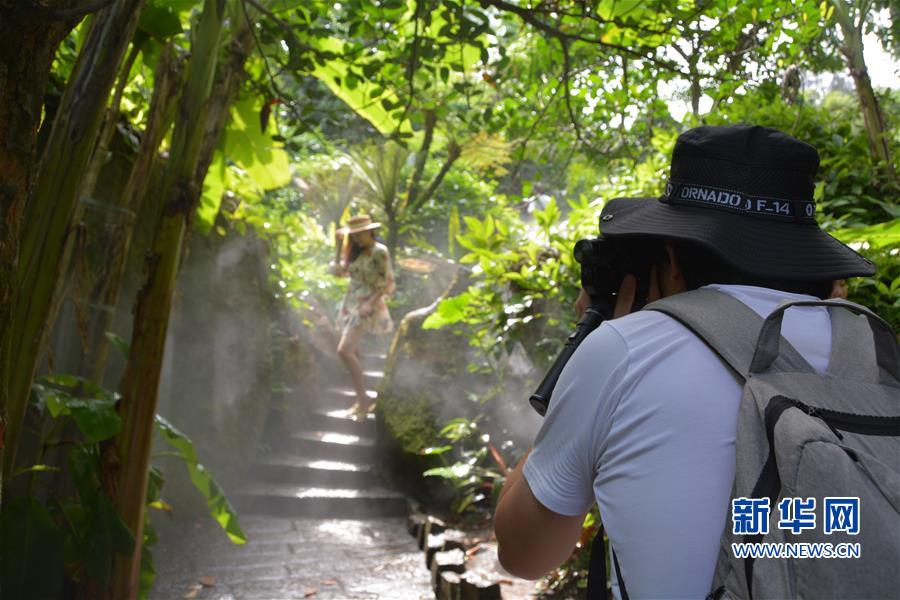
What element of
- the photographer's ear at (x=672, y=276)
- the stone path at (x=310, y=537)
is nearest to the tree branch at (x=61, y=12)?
the photographer's ear at (x=672, y=276)

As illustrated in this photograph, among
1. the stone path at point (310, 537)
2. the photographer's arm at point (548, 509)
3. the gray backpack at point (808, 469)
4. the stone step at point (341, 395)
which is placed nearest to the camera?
the gray backpack at point (808, 469)

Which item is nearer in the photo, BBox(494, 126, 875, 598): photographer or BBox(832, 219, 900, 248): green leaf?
BBox(494, 126, 875, 598): photographer

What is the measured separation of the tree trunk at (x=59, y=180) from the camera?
193cm

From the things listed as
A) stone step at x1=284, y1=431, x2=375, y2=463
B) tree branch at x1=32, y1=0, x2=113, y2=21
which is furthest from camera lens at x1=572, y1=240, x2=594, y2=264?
stone step at x1=284, y1=431, x2=375, y2=463

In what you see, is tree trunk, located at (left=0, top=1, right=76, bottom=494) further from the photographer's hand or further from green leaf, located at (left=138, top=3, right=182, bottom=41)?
green leaf, located at (left=138, top=3, right=182, bottom=41)

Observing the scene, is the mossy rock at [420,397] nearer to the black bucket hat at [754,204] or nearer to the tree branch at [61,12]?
the black bucket hat at [754,204]

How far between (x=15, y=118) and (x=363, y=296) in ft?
23.3

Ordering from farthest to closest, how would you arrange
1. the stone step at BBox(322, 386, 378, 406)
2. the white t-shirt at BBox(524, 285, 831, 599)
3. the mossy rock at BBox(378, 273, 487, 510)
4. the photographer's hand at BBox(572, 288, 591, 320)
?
the stone step at BBox(322, 386, 378, 406) → the mossy rock at BBox(378, 273, 487, 510) → the photographer's hand at BBox(572, 288, 591, 320) → the white t-shirt at BBox(524, 285, 831, 599)

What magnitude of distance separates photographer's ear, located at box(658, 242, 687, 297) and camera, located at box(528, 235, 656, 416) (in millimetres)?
53

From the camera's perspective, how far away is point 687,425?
98 cm

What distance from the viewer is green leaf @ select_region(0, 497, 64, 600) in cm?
225

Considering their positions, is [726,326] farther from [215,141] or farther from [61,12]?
[215,141]

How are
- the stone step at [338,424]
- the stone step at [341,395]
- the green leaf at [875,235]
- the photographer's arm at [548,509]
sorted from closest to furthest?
the photographer's arm at [548,509]
the green leaf at [875,235]
the stone step at [338,424]
the stone step at [341,395]

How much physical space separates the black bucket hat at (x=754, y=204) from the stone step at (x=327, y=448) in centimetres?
676
